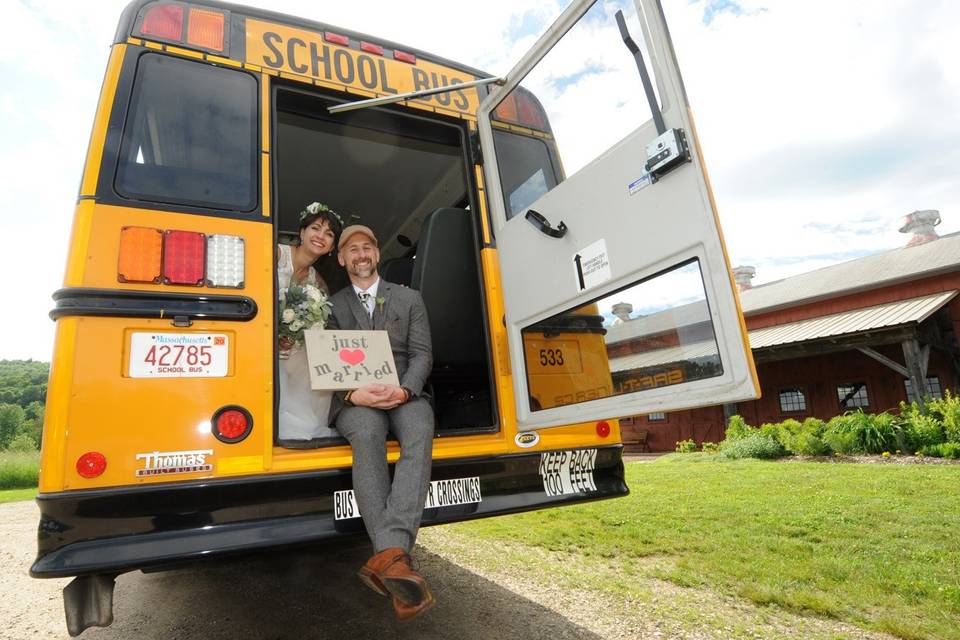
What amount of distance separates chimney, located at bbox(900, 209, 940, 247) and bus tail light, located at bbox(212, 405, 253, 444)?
84.3ft

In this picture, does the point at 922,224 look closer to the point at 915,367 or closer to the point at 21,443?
the point at 915,367

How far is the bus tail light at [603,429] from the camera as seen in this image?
2.79 metres

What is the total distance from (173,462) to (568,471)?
67.9 inches

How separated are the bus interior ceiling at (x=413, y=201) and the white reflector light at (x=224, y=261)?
489 mm

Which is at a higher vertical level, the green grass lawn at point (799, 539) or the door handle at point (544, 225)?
the door handle at point (544, 225)

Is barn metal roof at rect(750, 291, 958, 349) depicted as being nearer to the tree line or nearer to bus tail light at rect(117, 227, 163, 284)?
bus tail light at rect(117, 227, 163, 284)

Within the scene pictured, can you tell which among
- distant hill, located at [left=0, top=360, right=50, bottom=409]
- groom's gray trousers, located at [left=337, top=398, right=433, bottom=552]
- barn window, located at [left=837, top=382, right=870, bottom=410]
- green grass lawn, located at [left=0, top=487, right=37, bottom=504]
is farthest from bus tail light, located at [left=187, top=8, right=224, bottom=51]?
distant hill, located at [left=0, top=360, right=50, bottom=409]

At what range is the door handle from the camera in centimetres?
238

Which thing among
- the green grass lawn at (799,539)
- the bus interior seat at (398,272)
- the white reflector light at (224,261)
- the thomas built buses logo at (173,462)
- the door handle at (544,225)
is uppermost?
the bus interior seat at (398,272)

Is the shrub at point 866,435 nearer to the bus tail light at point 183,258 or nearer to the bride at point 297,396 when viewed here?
the bride at point 297,396

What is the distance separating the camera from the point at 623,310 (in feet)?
7.17

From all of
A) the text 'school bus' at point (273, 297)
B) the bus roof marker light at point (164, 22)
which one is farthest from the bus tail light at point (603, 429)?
the bus roof marker light at point (164, 22)

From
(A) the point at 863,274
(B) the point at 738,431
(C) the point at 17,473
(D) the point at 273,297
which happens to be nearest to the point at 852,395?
(A) the point at 863,274

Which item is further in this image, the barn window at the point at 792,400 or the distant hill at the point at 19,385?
the distant hill at the point at 19,385
